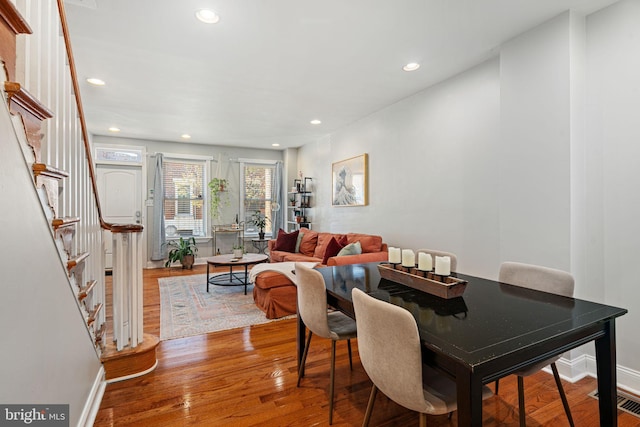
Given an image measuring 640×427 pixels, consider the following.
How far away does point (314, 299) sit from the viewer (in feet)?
6.16

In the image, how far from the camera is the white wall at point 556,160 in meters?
2.13

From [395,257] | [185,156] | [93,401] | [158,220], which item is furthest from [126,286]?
[185,156]

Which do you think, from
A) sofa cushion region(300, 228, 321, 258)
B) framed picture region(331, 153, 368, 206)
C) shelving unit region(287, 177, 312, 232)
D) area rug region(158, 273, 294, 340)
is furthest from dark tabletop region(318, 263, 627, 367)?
shelving unit region(287, 177, 312, 232)

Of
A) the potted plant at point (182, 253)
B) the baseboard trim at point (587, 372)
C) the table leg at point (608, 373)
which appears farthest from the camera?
the potted plant at point (182, 253)

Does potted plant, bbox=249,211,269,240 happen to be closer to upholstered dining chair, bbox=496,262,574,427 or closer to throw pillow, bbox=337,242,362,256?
throw pillow, bbox=337,242,362,256

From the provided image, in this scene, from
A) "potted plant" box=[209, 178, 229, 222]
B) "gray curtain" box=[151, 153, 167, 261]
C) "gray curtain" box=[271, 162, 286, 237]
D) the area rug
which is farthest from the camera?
"gray curtain" box=[271, 162, 286, 237]

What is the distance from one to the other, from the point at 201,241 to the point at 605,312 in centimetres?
668

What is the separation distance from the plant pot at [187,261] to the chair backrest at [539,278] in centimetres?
571

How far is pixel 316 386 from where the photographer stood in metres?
2.13

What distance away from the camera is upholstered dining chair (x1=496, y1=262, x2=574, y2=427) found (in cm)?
161

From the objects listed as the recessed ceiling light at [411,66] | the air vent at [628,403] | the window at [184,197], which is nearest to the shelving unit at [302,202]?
the window at [184,197]

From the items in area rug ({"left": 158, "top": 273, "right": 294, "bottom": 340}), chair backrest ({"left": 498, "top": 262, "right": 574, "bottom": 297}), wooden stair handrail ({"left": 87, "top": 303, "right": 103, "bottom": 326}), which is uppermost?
chair backrest ({"left": 498, "top": 262, "right": 574, "bottom": 297})

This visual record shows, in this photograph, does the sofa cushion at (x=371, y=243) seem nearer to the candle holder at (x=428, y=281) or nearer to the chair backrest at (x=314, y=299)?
the candle holder at (x=428, y=281)

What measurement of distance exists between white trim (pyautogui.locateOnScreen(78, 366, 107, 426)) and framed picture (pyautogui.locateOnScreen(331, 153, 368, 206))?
3693 millimetres
